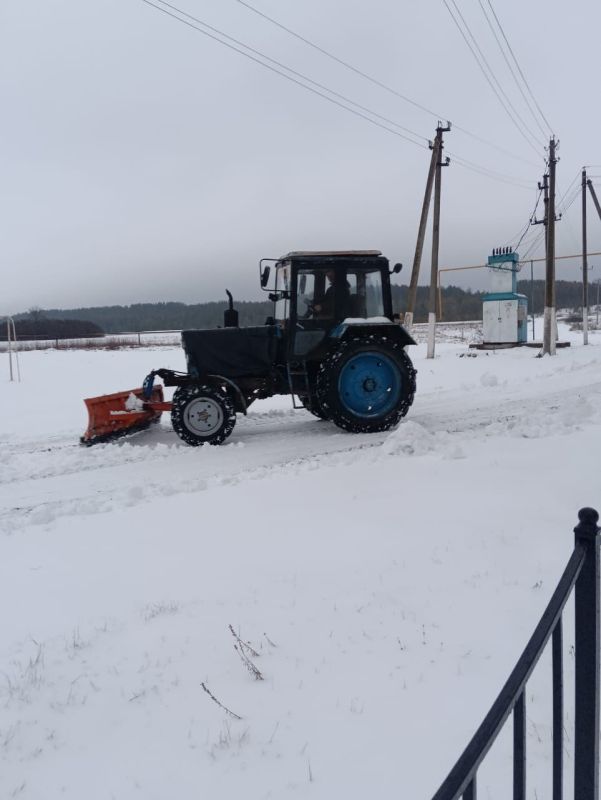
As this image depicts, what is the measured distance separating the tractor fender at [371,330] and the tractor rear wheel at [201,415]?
1.73 metres

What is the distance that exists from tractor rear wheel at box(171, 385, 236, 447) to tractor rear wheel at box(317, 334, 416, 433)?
4.22ft

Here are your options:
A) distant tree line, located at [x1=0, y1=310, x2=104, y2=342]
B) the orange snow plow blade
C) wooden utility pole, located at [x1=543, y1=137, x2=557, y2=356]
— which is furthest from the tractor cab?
distant tree line, located at [x1=0, y1=310, x2=104, y2=342]

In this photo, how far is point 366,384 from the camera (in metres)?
8.88

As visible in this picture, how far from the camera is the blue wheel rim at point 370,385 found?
881 cm

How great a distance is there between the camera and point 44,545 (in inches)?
196

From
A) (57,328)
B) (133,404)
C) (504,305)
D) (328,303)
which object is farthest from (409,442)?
(57,328)

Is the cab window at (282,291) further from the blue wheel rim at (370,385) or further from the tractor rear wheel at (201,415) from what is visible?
the tractor rear wheel at (201,415)

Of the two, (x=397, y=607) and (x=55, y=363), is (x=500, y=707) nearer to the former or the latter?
(x=397, y=607)

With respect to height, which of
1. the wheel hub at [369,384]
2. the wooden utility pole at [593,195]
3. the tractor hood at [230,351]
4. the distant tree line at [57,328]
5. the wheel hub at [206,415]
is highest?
the wooden utility pole at [593,195]

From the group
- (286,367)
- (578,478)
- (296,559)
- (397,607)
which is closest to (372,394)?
(286,367)

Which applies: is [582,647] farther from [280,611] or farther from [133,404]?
[133,404]

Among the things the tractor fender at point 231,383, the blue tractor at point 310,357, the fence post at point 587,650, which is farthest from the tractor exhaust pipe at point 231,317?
the fence post at point 587,650

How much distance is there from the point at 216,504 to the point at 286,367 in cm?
343

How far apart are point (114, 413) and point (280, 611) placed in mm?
5419
